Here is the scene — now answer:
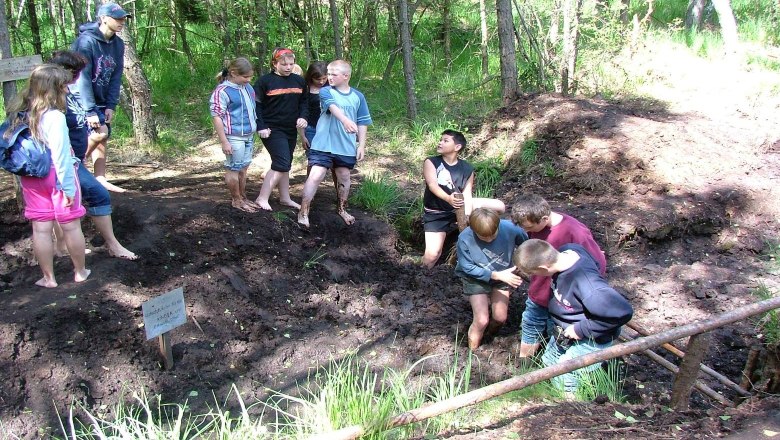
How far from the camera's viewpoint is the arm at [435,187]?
543 centimetres

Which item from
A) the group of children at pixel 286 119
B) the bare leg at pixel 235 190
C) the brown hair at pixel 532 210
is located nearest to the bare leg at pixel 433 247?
the group of children at pixel 286 119

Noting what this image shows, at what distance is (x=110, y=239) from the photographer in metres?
4.79

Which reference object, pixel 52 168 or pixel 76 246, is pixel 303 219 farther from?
pixel 52 168

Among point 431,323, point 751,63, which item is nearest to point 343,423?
point 431,323

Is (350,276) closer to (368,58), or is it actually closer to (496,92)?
(496,92)

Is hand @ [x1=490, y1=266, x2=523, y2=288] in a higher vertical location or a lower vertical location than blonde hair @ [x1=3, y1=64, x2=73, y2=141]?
lower

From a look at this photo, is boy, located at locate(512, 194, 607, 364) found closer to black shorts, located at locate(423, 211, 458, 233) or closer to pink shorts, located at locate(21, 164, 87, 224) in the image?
black shorts, located at locate(423, 211, 458, 233)

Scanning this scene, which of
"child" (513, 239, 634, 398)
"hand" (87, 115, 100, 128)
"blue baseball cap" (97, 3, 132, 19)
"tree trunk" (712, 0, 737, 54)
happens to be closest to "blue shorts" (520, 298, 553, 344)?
"child" (513, 239, 634, 398)

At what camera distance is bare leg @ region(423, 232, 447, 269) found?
18.9 feet

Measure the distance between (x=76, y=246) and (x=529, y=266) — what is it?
293 cm

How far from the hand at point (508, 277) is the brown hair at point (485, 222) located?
0.27 m

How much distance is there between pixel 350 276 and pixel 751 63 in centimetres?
852

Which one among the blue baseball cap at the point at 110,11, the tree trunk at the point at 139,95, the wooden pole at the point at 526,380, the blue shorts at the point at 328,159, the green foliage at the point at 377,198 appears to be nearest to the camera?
the wooden pole at the point at 526,380

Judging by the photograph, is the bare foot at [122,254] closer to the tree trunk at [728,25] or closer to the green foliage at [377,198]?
the green foliage at [377,198]
